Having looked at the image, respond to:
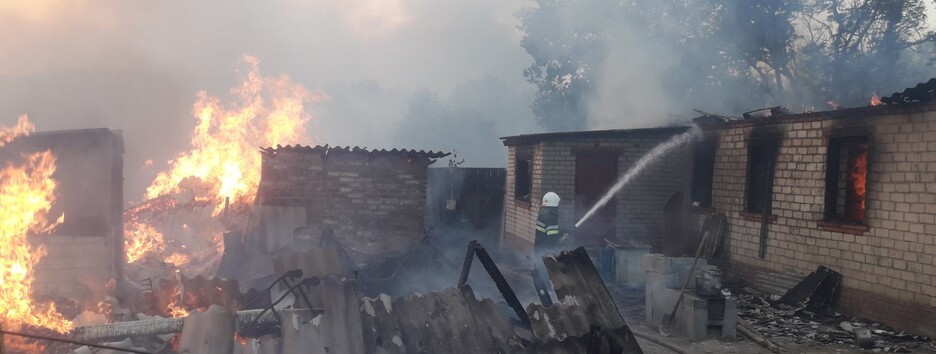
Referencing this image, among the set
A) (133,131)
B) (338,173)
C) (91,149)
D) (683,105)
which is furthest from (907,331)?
(133,131)

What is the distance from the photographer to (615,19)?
29.7 m

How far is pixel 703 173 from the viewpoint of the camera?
14523 millimetres

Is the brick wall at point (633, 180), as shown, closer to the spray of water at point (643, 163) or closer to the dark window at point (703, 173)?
the spray of water at point (643, 163)

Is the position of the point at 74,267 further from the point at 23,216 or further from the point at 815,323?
the point at 815,323

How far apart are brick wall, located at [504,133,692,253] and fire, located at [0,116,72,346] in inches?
382

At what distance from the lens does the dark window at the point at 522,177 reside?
1662 centimetres

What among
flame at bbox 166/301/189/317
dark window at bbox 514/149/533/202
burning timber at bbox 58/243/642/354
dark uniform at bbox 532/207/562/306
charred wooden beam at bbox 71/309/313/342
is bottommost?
flame at bbox 166/301/189/317

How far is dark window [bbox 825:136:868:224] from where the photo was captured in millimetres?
10266

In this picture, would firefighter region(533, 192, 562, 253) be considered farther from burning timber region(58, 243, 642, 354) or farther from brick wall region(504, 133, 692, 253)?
brick wall region(504, 133, 692, 253)

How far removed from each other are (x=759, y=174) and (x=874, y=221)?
115 inches

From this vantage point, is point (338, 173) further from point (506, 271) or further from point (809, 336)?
point (809, 336)

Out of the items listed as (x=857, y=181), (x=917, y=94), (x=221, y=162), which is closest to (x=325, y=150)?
(x=221, y=162)

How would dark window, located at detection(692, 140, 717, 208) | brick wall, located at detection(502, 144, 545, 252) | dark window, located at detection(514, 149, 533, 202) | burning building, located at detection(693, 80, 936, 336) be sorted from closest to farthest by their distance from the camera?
burning building, located at detection(693, 80, 936, 336) → dark window, located at detection(692, 140, 717, 208) → brick wall, located at detection(502, 144, 545, 252) → dark window, located at detection(514, 149, 533, 202)

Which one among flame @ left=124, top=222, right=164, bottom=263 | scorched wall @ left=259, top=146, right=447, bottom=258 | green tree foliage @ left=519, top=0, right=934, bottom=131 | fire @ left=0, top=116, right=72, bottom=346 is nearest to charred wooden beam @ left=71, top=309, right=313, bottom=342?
fire @ left=0, top=116, right=72, bottom=346
